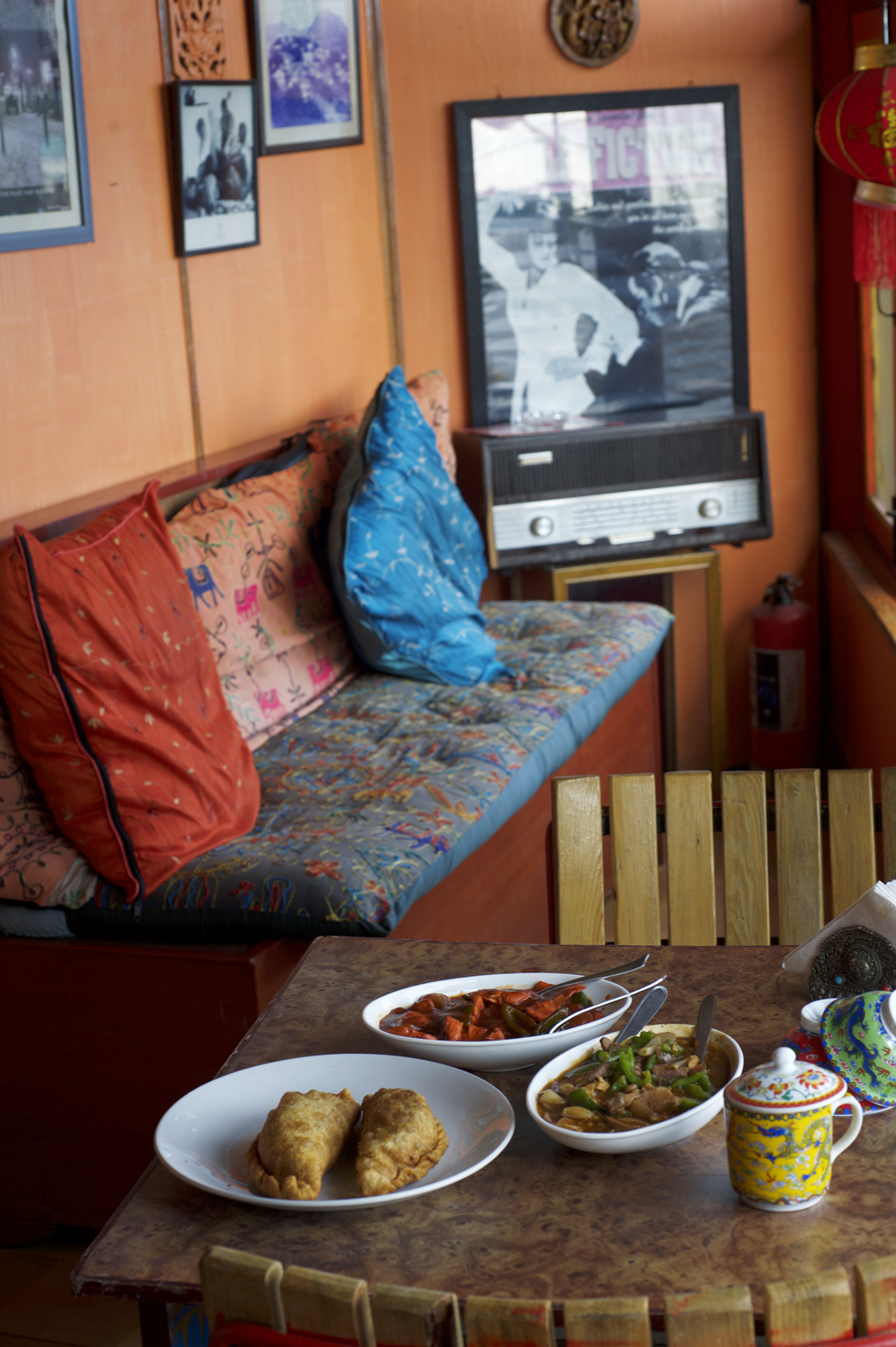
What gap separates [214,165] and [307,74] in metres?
0.61

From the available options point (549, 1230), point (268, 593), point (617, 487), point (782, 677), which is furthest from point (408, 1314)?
point (782, 677)

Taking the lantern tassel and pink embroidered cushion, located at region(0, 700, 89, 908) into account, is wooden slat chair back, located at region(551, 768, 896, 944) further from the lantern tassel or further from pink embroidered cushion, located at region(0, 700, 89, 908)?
the lantern tassel

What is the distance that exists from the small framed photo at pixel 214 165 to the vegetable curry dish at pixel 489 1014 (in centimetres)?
224

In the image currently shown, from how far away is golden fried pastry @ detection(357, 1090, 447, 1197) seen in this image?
1075 millimetres

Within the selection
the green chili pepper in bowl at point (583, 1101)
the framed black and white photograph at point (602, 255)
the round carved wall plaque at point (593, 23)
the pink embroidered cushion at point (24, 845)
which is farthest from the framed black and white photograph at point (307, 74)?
the green chili pepper in bowl at point (583, 1101)

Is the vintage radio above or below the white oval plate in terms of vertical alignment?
above

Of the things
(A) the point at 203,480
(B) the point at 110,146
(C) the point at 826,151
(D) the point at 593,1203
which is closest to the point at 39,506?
(A) the point at 203,480

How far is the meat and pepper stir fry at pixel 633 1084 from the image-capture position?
3.72 ft

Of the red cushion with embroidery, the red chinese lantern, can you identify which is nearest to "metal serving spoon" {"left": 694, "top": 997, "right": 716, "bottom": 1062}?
the red cushion with embroidery

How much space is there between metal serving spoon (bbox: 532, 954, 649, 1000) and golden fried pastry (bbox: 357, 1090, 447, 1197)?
231 mm

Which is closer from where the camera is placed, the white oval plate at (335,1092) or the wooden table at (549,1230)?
the wooden table at (549,1230)

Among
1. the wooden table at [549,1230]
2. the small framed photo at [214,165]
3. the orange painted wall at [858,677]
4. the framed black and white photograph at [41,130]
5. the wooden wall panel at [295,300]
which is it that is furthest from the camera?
the orange painted wall at [858,677]

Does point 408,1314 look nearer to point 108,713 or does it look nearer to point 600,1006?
point 600,1006

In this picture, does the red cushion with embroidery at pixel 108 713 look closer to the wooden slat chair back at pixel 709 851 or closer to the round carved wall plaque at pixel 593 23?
the wooden slat chair back at pixel 709 851
